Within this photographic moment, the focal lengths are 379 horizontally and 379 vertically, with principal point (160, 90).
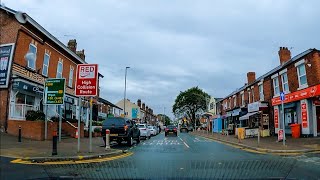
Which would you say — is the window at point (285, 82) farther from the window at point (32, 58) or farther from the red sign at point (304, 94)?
the window at point (32, 58)

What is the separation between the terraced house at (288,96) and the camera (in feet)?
96.6

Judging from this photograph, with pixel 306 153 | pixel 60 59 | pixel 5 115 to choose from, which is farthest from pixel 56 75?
pixel 306 153

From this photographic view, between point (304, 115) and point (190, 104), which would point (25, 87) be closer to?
point (304, 115)

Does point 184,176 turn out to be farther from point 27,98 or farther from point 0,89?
point 27,98

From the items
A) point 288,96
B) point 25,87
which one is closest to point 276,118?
point 288,96

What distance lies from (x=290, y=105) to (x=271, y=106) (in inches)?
211

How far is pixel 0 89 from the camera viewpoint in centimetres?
2628

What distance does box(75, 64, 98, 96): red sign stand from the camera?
18.0m

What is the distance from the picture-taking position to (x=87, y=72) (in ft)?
59.6

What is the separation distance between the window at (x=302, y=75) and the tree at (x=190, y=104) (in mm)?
82447

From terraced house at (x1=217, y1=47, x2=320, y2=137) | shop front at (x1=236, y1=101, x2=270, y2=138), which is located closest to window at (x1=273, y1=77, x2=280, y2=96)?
terraced house at (x1=217, y1=47, x2=320, y2=137)

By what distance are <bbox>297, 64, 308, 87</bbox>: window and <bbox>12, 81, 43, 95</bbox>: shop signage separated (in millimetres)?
21348

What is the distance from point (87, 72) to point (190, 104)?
101 meters

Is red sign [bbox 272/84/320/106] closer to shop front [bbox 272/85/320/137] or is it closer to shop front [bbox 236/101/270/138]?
shop front [bbox 272/85/320/137]
